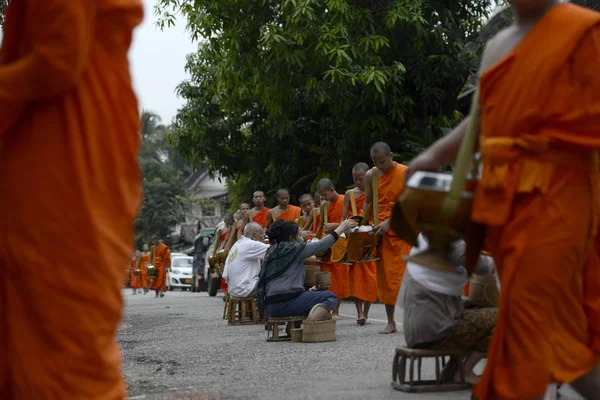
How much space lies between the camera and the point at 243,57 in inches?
809

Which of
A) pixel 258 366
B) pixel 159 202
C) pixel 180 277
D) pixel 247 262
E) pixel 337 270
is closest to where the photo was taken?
pixel 258 366

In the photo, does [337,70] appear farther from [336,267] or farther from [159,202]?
[159,202]

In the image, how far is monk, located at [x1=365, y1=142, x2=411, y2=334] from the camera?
10.8 meters

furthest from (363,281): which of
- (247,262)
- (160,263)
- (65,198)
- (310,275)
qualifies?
(160,263)

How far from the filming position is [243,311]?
47.1 ft

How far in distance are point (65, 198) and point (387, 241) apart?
7.65m

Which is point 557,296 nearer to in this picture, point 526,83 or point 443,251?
point 443,251

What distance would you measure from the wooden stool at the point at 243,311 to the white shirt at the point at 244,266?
198 millimetres

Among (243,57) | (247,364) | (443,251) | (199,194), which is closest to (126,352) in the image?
(247,364)

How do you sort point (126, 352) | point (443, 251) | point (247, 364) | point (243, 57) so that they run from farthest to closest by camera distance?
point (243, 57)
point (126, 352)
point (247, 364)
point (443, 251)

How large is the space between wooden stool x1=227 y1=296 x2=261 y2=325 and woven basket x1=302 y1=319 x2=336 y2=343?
369 centimetres

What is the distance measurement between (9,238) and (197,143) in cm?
2235

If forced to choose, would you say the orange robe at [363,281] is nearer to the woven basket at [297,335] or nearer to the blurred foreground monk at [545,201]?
the woven basket at [297,335]

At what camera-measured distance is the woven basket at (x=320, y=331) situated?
10258 millimetres
